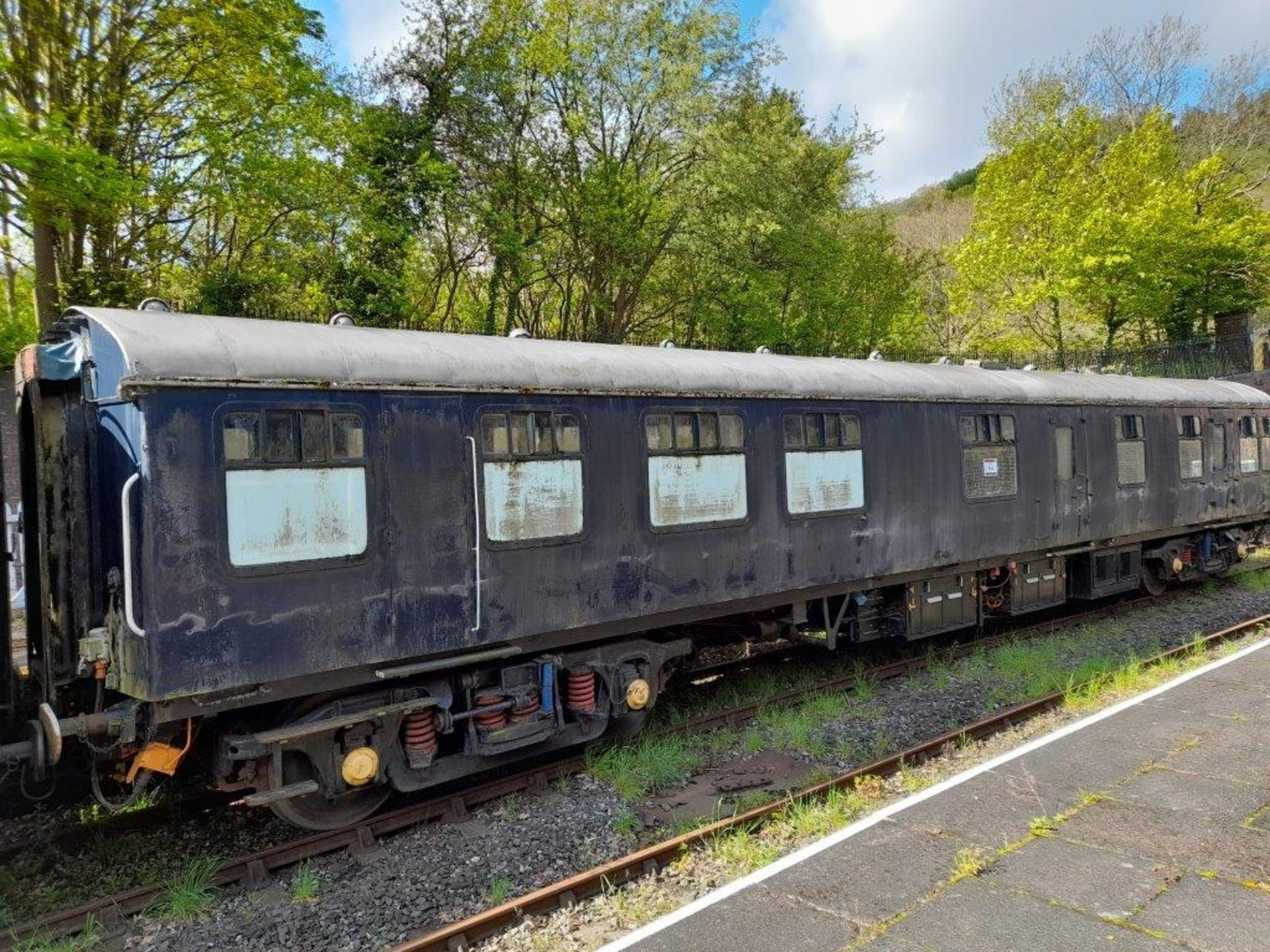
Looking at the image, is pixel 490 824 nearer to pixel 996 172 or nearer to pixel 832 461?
pixel 832 461

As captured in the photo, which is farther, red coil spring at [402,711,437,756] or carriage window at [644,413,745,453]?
carriage window at [644,413,745,453]

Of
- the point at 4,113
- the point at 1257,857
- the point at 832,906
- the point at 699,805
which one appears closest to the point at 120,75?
the point at 4,113

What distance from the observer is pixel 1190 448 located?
14297mm

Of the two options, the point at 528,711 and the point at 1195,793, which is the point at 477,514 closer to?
the point at 528,711

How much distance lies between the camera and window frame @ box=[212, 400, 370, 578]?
5.30 metres

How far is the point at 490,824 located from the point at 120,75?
48.5 feet

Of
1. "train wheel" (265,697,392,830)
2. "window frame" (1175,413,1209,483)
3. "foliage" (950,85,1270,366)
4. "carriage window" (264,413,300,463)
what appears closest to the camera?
"carriage window" (264,413,300,463)

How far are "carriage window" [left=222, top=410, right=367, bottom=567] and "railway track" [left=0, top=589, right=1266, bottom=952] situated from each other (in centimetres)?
202

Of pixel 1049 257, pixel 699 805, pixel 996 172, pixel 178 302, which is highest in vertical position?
pixel 996 172

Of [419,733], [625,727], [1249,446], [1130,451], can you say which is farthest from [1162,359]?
[419,733]

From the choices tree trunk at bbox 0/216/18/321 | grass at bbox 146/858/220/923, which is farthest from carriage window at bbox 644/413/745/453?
tree trunk at bbox 0/216/18/321

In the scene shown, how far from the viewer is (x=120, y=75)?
49.0 ft

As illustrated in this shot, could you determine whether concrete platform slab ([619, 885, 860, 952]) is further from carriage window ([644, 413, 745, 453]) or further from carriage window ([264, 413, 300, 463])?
carriage window ([644, 413, 745, 453])

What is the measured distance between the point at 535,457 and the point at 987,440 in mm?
6537
